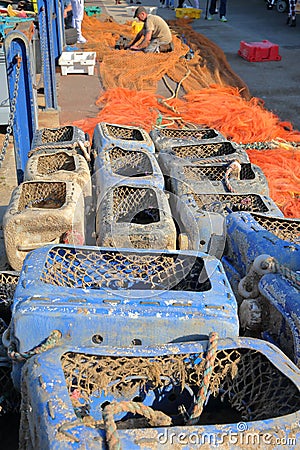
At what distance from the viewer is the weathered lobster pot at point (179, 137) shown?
A: 4.44 meters

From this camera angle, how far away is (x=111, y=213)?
10.6 ft

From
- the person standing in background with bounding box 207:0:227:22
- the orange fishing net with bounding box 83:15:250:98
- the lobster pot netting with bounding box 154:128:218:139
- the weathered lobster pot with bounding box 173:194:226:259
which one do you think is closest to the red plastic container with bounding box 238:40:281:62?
the orange fishing net with bounding box 83:15:250:98

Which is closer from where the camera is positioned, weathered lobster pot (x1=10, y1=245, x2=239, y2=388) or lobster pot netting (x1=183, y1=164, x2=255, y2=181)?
weathered lobster pot (x1=10, y1=245, x2=239, y2=388)

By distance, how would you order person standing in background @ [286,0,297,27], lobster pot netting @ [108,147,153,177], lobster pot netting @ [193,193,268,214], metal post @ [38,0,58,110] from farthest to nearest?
person standing in background @ [286,0,297,27] → metal post @ [38,0,58,110] → lobster pot netting @ [108,147,153,177] → lobster pot netting @ [193,193,268,214]

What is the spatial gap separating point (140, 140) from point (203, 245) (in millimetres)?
1526

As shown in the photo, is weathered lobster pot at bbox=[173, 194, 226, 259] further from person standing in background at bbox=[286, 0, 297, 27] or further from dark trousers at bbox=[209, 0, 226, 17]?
dark trousers at bbox=[209, 0, 226, 17]

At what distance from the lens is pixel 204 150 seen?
4.45 metres

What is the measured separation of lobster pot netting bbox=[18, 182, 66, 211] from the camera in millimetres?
3570

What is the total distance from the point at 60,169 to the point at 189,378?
2477 mm

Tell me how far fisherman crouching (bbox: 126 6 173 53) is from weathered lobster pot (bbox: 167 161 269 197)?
23.9 ft

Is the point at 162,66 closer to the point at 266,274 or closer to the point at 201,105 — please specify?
the point at 201,105

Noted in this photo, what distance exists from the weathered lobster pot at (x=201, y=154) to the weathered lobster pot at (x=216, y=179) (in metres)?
0.06

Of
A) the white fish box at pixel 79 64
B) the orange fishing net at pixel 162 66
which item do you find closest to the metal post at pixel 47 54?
the orange fishing net at pixel 162 66

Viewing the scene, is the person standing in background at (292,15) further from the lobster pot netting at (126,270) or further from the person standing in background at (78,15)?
the lobster pot netting at (126,270)
